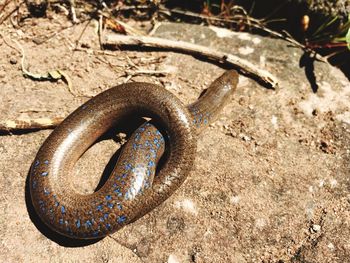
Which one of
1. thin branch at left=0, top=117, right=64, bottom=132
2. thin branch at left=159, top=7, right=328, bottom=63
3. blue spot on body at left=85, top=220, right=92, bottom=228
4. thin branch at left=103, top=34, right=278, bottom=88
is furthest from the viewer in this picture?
thin branch at left=159, top=7, right=328, bottom=63

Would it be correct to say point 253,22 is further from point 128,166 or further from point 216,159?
point 128,166

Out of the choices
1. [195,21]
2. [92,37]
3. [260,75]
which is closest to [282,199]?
[260,75]

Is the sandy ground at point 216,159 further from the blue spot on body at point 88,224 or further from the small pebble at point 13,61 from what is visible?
the blue spot on body at point 88,224


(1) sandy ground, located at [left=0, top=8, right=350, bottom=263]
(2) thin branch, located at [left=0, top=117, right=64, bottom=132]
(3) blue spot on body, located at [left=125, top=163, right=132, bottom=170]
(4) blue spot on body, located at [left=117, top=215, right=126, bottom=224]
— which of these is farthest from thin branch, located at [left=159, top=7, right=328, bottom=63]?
(4) blue spot on body, located at [left=117, top=215, right=126, bottom=224]

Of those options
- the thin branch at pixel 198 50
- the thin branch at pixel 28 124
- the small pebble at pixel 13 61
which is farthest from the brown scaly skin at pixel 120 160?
the small pebble at pixel 13 61

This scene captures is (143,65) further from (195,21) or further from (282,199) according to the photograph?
(282,199)

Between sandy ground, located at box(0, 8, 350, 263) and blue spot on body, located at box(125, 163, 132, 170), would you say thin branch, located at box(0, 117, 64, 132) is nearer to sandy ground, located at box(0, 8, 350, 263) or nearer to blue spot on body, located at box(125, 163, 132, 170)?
sandy ground, located at box(0, 8, 350, 263)
